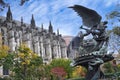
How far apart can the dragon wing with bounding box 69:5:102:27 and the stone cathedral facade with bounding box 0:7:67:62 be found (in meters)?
47.3

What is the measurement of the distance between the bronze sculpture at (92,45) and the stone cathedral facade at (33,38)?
1873 inches

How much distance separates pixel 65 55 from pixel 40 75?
39.5 metres

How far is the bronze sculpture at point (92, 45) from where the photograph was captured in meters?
19.8

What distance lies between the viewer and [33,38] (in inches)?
3147

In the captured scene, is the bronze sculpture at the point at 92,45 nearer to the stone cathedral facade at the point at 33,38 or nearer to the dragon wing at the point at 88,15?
the dragon wing at the point at 88,15

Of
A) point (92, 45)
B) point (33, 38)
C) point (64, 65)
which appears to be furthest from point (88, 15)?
point (33, 38)

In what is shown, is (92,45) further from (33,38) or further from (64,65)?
(33,38)

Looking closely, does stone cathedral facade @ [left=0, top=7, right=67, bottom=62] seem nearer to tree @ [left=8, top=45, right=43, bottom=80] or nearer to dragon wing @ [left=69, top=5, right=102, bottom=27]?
tree @ [left=8, top=45, right=43, bottom=80]

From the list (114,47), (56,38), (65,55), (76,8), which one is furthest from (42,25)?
(76,8)

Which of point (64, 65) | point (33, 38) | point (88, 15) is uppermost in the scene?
point (33, 38)

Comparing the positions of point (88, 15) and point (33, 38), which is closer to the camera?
point (88, 15)

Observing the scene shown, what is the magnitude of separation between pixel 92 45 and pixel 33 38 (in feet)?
197

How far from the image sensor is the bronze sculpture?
19812 mm

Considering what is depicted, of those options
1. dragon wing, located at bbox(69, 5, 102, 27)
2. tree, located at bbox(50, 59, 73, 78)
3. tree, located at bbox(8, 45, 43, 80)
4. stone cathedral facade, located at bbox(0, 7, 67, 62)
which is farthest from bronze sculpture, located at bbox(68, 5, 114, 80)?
stone cathedral facade, located at bbox(0, 7, 67, 62)
